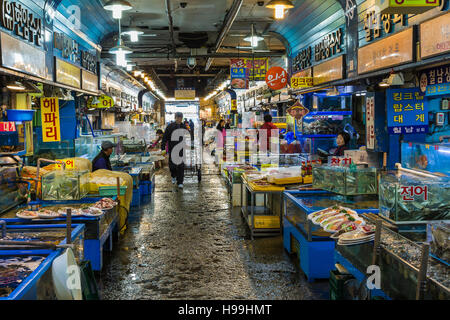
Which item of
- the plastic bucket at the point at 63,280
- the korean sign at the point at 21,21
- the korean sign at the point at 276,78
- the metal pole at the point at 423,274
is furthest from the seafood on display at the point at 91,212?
the korean sign at the point at 276,78

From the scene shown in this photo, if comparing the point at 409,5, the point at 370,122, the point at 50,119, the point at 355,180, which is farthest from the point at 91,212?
the point at 370,122

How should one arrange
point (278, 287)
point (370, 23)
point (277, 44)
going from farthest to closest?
1. point (277, 44)
2. point (370, 23)
3. point (278, 287)

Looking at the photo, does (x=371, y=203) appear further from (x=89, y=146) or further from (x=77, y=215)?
(x=89, y=146)

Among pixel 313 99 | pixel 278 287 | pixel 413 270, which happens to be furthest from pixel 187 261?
pixel 313 99

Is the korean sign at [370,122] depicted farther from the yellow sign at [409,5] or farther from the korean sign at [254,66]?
the korean sign at [254,66]

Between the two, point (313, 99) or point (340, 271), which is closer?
point (340, 271)

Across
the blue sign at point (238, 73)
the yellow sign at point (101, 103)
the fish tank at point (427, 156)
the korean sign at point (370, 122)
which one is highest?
the blue sign at point (238, 73)

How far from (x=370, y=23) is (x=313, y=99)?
16.3 feet

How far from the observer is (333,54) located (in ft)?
34.0

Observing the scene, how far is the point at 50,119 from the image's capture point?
372 inches

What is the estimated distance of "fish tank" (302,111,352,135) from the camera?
12430 mm

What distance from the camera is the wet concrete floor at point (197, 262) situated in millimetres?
4867

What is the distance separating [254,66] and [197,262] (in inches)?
451

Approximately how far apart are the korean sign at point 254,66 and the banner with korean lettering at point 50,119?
8.07 m
